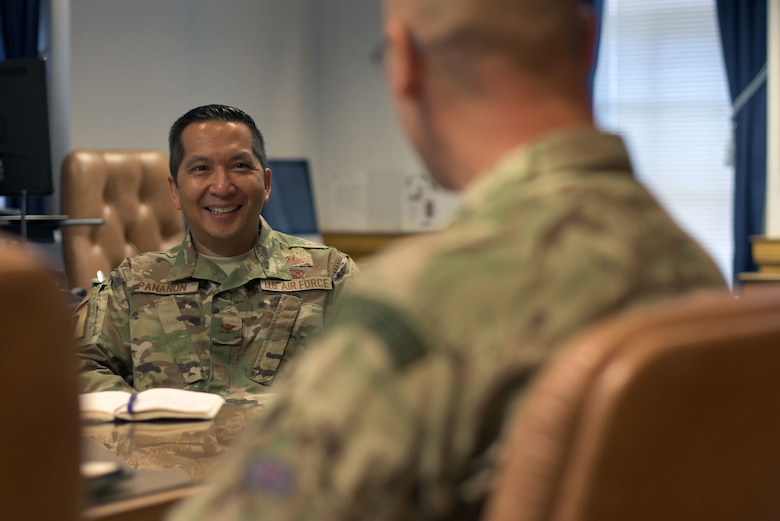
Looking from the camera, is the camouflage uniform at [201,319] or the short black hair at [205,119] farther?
Answer: the short black hair at [205,119]

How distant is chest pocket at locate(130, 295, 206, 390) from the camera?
8.03 feet

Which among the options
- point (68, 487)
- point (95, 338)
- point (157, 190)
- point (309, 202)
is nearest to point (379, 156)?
point (309, 202)

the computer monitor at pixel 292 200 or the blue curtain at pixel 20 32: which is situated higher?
the blue curtain at pixel 20 32

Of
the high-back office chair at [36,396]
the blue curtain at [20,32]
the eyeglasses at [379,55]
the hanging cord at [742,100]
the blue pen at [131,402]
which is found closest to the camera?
the high-back office chair at [36,396]

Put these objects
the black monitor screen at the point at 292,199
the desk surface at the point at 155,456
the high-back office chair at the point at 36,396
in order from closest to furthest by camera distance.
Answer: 1. the high-back office chair at the point at 36,396
2. the desk surface at the point at 155,456
3. the black monitor screen at the point at 292,199

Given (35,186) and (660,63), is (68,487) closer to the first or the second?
(35,186)

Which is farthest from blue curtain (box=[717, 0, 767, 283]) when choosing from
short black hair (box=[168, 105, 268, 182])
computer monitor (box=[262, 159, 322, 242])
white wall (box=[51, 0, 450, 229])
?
short black hair (box=[168, 105, 268, 182])

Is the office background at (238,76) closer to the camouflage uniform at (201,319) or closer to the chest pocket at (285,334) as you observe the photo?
the camouflage uniform at (201,319)

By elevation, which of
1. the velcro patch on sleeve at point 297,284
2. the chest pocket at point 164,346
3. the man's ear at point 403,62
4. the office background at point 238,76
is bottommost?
the chest pocket at point 164,346

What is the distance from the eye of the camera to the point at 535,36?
0.81m

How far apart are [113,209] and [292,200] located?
6.25 ft

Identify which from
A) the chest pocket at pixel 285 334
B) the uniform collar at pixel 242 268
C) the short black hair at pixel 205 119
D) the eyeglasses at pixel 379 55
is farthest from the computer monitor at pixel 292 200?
the eyeglasses at pixel 379 55

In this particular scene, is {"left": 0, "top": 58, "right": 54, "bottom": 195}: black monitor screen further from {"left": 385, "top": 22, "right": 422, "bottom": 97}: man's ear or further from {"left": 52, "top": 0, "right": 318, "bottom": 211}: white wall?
{"left": 385, "top": 22, "right": 422, "bottom": 97}: man's ear

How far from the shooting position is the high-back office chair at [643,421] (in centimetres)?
62
